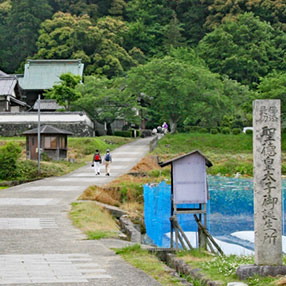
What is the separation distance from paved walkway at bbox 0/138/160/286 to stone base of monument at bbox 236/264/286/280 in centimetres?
121

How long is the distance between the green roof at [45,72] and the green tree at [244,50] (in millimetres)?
15143

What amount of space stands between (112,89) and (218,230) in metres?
29.3

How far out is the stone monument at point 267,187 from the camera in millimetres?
7875

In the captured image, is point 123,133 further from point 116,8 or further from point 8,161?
point 116,8

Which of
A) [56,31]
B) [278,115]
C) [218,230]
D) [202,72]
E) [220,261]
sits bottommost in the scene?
[218,230]

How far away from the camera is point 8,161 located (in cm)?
2605

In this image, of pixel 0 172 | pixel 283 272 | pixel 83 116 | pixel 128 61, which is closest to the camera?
pixel 283 272

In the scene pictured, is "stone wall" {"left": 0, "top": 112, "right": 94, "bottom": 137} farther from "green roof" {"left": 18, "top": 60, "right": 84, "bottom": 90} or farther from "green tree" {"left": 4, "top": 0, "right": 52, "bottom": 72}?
"green tree" {"left": 4, "top": 0, "right": 52, "bottom": 72}

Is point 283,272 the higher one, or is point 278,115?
point 278,115

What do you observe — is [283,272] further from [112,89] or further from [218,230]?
[112,89]

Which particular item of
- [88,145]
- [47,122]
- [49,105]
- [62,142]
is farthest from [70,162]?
[49,105]

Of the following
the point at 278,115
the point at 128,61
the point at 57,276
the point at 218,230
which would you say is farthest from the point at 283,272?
the point at 128,61

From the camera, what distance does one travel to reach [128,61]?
6356cm

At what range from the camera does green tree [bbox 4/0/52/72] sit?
72750 mm
